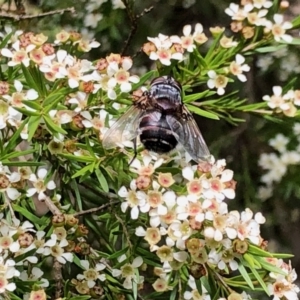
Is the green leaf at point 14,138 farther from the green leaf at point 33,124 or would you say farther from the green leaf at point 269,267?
the green leaf at point 269,267

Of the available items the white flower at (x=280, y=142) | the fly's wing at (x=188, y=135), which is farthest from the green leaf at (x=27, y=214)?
the white flower at (x=280, y=142)

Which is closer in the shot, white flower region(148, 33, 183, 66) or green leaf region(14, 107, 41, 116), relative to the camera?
green leaf region(14, 107, 41, 116)

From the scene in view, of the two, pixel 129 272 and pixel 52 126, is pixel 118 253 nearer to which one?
pixel 129 272

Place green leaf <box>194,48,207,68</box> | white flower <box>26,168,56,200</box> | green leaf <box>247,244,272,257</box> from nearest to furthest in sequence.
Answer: green leaf <box>247,244,272,257</box> < white flower <box>26,168,56,200</box> < green leaf <box>194,48,207,68</box>

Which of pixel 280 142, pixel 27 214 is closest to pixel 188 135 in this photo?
pixel 27 214

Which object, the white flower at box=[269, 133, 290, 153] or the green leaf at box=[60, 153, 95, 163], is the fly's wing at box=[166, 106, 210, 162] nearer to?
the green leaf at box=[60, 153, 95, 163]

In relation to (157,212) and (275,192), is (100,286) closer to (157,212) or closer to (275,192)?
(157,212)

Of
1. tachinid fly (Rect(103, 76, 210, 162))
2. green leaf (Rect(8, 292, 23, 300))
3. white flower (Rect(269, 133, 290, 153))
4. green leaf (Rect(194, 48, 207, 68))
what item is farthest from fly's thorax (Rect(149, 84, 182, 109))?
white flower (Rect(269, 133, 290, 153))
